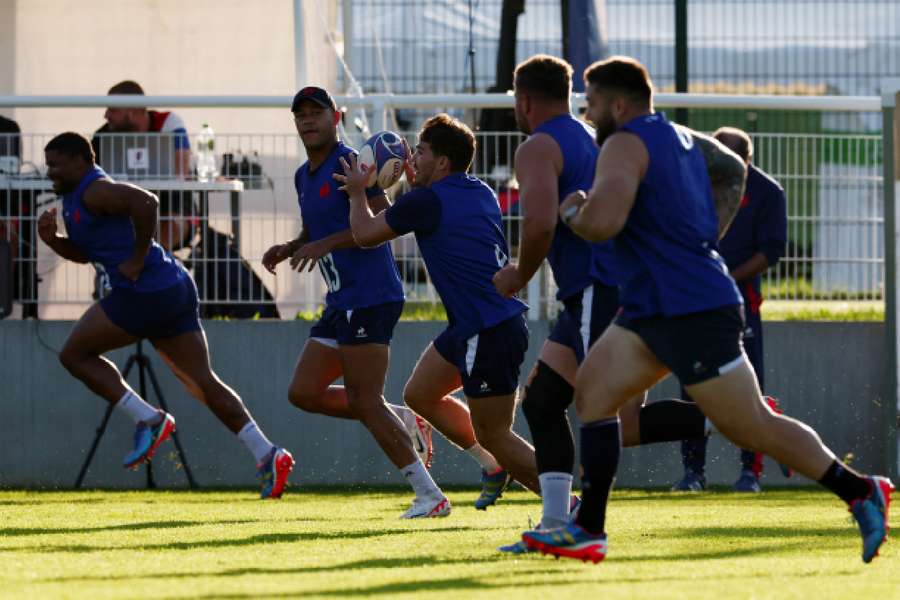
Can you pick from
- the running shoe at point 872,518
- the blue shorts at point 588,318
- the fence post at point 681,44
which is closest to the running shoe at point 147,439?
the blue shorts at point 588,318

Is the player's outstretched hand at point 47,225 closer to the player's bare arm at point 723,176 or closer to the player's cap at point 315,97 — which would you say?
the player's cap at point 315,97

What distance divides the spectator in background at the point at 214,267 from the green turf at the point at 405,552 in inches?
75.2

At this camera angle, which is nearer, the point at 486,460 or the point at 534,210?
the point at 534,210

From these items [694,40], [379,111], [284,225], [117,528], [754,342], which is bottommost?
[117,528]

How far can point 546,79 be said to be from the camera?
7.10m

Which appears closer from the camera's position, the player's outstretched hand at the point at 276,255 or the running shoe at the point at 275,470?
the player's outstretched hand at the point at 276,255

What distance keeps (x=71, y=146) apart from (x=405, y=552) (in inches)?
158

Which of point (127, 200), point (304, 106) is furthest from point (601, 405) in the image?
point (127, 200)

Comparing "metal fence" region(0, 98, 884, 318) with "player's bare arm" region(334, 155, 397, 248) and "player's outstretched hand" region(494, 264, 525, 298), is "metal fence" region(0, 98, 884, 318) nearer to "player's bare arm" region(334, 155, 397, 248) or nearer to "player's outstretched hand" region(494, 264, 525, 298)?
"player's bare arm" region(334, 155, 397, 248)

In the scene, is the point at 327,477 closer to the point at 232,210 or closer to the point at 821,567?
the point at 232,210

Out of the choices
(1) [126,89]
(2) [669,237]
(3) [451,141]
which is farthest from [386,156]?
(1) [126,89]

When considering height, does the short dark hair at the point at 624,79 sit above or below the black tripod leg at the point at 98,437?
above

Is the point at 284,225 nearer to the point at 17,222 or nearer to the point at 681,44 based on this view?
the point at 17,222

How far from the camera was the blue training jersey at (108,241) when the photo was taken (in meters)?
10.2
